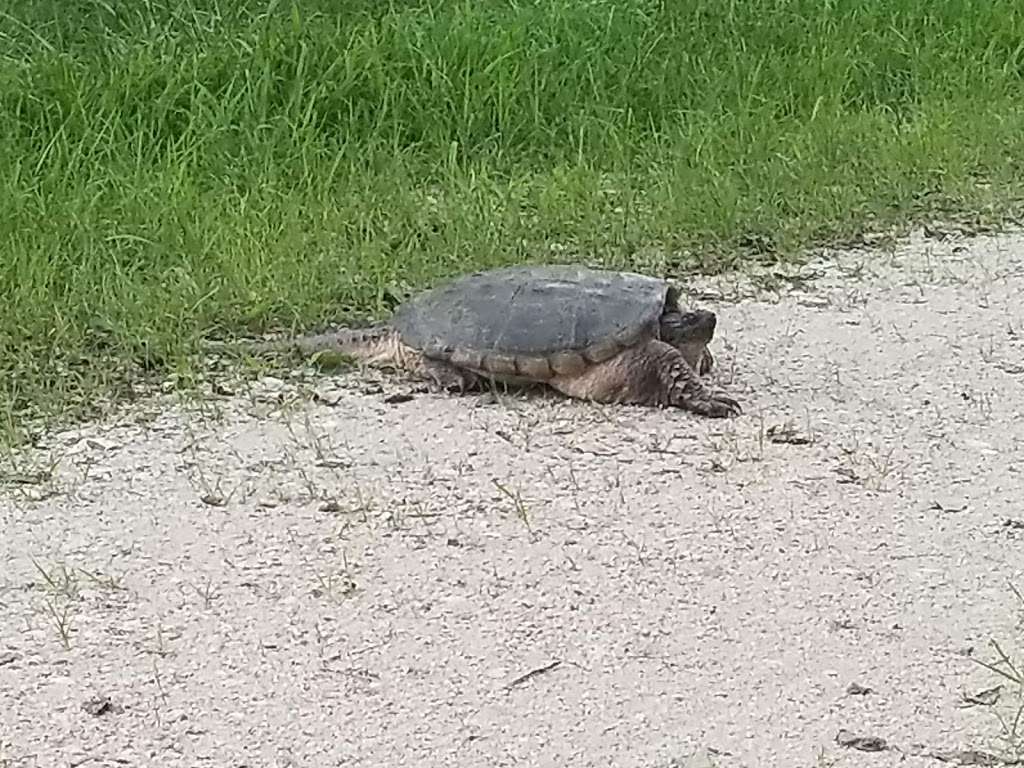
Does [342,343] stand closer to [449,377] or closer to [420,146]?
[449,377]

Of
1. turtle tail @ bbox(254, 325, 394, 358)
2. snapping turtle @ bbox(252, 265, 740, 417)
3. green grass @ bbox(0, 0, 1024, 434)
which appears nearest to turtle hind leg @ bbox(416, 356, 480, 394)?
snapping turtle @ bbox(252, 265, 740, 417)

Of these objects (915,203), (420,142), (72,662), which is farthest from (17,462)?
(915,203)

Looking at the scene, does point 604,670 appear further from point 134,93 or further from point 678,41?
point 678,41

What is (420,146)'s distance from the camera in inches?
237

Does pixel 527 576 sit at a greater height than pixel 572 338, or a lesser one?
lesser

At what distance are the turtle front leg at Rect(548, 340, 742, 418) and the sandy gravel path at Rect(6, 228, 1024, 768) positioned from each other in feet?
0.15

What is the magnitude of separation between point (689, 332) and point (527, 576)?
40.4 inches

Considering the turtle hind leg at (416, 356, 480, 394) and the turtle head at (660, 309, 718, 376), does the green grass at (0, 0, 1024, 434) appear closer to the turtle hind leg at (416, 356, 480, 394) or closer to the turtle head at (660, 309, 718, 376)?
the turtle hind leg at (416, 356, 480, 394)

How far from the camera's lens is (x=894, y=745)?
8.15 feet

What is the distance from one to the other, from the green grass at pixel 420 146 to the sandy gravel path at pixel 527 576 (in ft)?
2.09

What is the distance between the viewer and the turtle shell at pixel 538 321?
3801mm

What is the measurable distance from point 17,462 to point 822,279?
7.90 feet

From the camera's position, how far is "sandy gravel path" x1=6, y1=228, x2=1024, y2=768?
8.39 ft

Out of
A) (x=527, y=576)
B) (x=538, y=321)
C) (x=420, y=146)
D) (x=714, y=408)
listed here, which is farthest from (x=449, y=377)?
(x=420, y=146)
